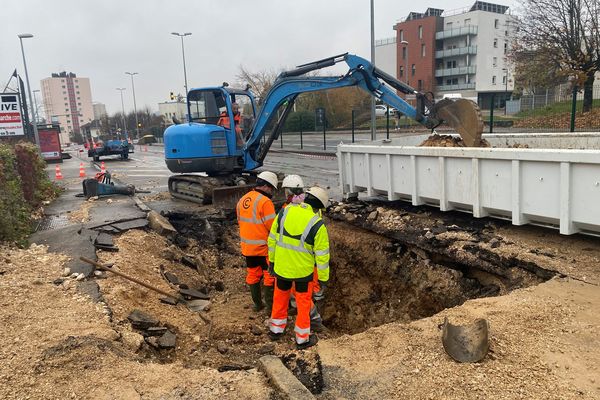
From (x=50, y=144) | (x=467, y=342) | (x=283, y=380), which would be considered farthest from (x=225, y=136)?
(x=50, y=144)

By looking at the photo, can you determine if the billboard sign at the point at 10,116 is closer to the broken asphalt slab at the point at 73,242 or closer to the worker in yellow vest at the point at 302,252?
the broken asphalt slab at the point at 73,242

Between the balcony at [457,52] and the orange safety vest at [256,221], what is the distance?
5932 cm

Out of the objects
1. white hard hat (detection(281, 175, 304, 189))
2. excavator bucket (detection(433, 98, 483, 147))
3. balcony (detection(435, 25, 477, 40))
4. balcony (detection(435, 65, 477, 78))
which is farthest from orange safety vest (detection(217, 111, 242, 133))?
balcony (detection(435, 25, 477, 40))

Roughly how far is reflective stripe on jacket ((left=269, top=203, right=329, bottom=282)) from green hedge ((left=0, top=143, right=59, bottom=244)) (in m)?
5.01

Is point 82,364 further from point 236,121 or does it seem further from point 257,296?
point 236,121

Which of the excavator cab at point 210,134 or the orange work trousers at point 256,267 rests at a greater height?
the excavator cab at point 210,134

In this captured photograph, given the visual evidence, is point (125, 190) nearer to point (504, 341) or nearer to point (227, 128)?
point (227, 128)

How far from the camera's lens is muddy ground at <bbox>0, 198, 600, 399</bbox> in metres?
3.31

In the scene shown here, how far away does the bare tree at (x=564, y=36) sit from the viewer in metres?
21.6

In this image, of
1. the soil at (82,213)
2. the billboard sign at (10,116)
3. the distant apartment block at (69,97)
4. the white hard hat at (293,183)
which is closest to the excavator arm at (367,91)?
the white hard hat at (293,183)

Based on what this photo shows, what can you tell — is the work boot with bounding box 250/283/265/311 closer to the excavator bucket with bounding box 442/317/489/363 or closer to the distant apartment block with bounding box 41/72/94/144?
the excavator bucket with bounding box 442/317/489/363

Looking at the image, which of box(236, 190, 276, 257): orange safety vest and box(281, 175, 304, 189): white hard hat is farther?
box(236, 190, 276, 257): orange safety vest

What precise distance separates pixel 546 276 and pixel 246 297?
377 cm

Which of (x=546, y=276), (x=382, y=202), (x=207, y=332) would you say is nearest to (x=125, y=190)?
(x=382, y=202)
